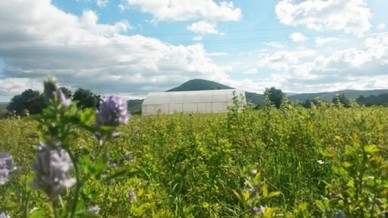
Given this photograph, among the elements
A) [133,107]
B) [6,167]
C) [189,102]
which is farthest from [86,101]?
[189,102]

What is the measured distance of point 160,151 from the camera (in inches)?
239

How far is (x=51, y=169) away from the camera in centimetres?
120

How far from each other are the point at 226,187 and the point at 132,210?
2.10m

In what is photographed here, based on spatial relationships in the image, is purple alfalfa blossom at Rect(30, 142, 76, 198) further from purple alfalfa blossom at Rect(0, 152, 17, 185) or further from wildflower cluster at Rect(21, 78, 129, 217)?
purple alfalfa blossom at Rect(0, 152, 17, 185)

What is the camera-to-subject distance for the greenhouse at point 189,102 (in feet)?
129

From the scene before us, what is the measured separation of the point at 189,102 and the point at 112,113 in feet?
132

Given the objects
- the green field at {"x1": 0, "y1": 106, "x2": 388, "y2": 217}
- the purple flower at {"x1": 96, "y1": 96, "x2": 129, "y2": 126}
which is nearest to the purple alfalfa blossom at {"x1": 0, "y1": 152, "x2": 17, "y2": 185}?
the green field at {"x1": 0, "y1": 106, "x2": 388, "y2": 217}

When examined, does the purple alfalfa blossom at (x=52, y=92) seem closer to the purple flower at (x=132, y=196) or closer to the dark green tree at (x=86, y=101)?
the dark green tree at (x=86, y=101)

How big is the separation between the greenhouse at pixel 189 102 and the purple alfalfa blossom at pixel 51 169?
37.0 meters

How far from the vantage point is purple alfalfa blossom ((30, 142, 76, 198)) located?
120 cm

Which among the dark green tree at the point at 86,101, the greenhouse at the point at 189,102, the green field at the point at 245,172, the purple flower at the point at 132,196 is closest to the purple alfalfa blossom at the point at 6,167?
the green field at the point at 245,172

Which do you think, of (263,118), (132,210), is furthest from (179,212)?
(263,118)

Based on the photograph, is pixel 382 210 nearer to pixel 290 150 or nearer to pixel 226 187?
pixel 226 187

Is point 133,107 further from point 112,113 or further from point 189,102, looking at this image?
point 189,102
